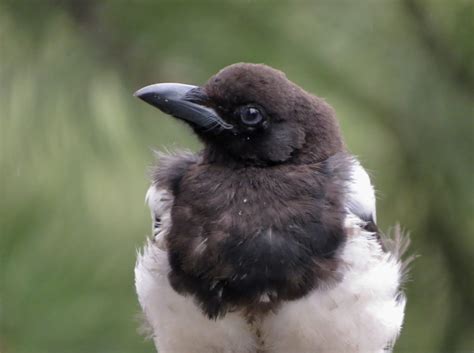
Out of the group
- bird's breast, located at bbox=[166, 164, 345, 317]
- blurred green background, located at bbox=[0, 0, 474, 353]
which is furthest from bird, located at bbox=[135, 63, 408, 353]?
blurred green background, located at bbox=[0, 0, 474, 353]

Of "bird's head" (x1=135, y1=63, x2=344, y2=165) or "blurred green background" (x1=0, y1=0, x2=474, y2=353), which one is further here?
"blurred green background" (x1=0, y1=0, x2=474, y2=353)

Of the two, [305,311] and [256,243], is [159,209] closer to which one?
[256,243]

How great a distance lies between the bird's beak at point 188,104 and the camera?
1.95 m

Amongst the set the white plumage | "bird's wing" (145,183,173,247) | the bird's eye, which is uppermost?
the bird's eye

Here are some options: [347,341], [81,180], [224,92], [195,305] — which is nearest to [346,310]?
[347,341]

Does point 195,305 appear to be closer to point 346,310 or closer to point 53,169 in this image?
point 346,310

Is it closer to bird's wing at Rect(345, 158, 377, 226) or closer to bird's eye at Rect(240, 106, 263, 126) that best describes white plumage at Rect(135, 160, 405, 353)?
bird's wing at Rect(345, 158, 377, 226)

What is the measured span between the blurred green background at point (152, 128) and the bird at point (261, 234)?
0.13 m

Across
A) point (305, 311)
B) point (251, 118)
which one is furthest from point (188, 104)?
point (305, 311)

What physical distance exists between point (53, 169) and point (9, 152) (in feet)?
0.29

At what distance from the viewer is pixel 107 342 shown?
2.14 meters

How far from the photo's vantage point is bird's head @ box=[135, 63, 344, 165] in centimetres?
195

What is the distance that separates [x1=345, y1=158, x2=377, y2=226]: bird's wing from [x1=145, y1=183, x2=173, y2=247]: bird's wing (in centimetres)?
32

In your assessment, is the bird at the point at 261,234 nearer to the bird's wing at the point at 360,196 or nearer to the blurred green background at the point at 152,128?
the bird's wing at the point at 360,196
